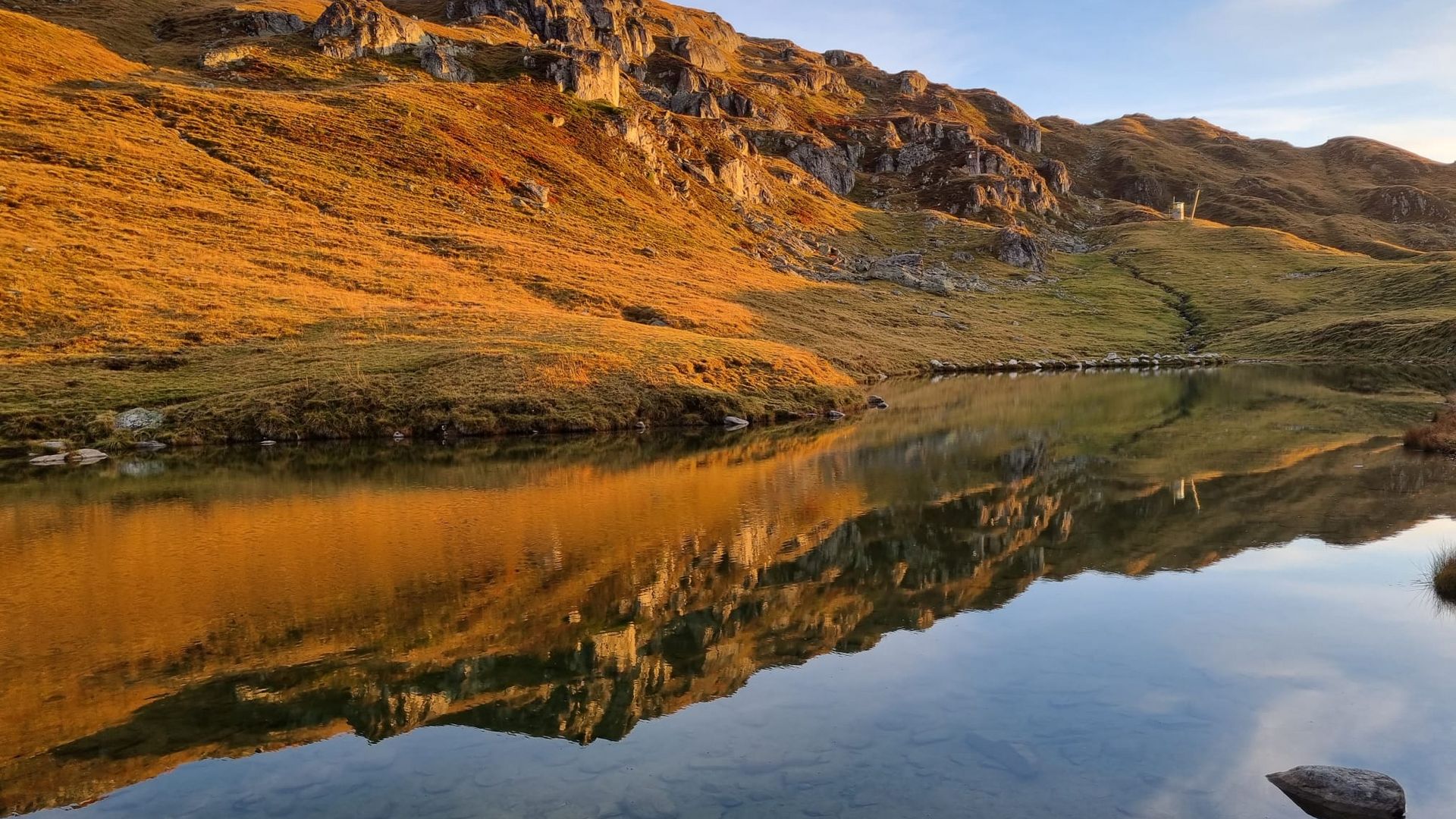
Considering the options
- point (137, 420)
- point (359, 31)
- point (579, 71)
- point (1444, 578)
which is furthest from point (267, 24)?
point (1444, 578)

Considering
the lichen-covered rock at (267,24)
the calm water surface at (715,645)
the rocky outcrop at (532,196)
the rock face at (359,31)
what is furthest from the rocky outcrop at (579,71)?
the calm water surface at (715,645)

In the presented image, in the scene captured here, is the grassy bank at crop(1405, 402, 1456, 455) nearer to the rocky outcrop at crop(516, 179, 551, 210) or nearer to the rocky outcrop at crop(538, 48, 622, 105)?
the rocky outcrop at crop(516, 179, 551, 210)

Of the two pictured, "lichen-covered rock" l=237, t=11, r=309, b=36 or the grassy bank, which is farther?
"lichen-covered rock" l=237, t=11, r=309, b=36

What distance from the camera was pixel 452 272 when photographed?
274 feet

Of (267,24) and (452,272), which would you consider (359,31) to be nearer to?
(267,24)

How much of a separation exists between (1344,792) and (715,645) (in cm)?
1163

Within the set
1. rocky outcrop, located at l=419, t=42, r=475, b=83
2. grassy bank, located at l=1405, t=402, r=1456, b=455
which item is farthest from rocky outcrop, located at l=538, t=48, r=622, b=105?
grassy bank, located at l=1405, t=402, r=1456, b=455

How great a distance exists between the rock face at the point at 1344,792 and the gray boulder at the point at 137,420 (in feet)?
186

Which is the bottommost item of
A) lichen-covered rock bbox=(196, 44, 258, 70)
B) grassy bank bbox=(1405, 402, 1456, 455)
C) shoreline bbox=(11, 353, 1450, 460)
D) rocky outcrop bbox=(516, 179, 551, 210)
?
shoreline bbox=(11, 353, 1450, 460)

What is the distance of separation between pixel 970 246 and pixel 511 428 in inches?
5735

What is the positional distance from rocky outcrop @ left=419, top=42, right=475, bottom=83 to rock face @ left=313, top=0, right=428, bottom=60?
554 centimetres

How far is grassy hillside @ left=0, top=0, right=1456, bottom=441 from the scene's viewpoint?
55.2 metres

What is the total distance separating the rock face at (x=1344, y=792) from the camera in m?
11.2

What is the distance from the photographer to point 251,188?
9019 cm
